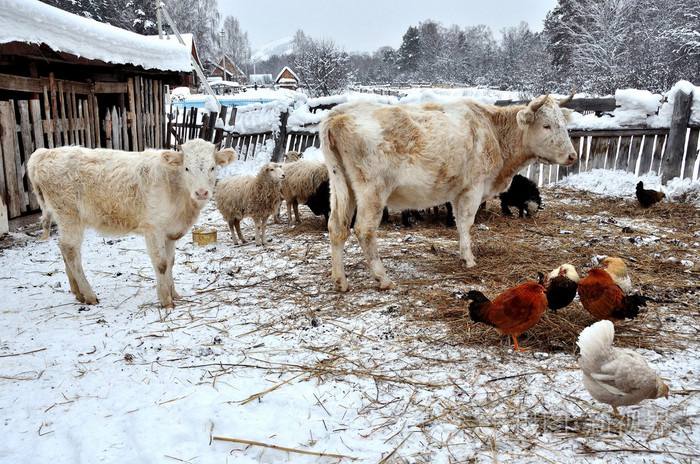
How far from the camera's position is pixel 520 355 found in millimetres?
3516

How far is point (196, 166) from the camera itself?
4652 millimetres

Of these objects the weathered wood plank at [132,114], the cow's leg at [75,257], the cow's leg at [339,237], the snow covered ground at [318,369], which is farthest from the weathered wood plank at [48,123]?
the cow's leg at [339,237]

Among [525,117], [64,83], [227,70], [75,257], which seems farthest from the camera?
[227,70]

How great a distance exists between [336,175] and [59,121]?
6183 mm

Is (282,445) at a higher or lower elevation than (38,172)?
lower

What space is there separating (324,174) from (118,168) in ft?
12.6

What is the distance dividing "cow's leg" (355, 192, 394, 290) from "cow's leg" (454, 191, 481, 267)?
1179 millimetres

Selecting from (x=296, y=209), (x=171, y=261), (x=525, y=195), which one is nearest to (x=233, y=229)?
(x=296, y=209)

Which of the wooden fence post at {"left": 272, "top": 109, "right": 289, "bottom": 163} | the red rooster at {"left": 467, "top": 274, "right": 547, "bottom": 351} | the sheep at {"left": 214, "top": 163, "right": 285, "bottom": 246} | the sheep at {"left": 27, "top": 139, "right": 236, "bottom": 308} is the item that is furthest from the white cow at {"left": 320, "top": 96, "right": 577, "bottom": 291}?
the wooden fence post at {"left": 272, "top": 109, "right": 289, "bottom": 163}

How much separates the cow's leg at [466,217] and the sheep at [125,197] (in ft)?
9.55

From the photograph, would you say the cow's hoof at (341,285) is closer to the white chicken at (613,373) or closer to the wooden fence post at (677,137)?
the white chicken at (613,373)

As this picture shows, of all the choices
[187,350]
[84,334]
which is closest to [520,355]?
[187,350]

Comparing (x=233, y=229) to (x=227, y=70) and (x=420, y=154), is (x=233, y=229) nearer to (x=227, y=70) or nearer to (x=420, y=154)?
(x=420, y=154)

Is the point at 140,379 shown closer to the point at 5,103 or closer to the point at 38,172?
the point at 38,172
